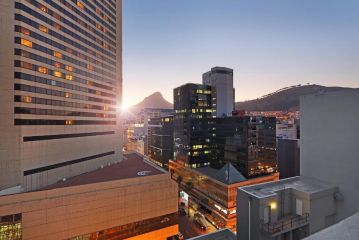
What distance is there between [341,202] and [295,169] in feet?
256

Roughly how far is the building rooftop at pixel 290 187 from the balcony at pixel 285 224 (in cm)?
205

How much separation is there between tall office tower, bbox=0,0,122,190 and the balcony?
3876 cm

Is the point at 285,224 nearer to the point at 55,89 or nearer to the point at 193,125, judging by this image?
the point at 55,89

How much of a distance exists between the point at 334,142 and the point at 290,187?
5203 millimetres

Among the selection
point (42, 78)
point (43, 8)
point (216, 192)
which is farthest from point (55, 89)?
point (216, 192)

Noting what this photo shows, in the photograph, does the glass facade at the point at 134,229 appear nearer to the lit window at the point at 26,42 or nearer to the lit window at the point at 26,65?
the lit window at the point at 26,65

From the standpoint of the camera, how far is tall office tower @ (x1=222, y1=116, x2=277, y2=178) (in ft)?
270

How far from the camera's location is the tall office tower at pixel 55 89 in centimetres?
3388

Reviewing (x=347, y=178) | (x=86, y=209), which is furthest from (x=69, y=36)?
(x=347, y=178)

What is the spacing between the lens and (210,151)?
103m

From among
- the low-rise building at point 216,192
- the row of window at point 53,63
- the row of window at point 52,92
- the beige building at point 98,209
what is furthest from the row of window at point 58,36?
the low-rise building at point 216,192

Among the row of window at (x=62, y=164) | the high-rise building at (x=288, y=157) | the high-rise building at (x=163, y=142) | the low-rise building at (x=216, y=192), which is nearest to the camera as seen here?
the row of window at (x=62, y=164)

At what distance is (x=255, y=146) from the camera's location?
273ft

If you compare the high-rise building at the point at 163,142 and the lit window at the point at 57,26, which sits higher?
the lit window at the point at 57,26
